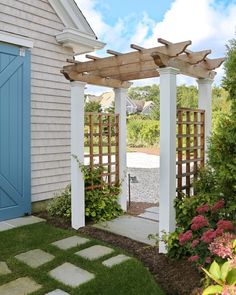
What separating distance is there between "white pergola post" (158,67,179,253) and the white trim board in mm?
2555

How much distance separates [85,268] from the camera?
3039 millimetres

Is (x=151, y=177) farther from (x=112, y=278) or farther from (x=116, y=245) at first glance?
(x=112, y=278)

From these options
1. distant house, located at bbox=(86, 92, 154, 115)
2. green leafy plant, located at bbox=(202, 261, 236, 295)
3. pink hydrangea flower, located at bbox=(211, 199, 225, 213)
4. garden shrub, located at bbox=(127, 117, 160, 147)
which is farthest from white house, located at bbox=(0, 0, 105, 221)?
distant house, located at bbox=(86, 92, 154, 115)

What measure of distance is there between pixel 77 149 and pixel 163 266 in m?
1.98

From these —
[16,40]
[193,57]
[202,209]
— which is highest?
[16,40]

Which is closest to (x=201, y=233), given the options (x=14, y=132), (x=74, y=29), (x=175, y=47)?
(x=175, y=47)

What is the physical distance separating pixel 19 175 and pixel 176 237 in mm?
2757

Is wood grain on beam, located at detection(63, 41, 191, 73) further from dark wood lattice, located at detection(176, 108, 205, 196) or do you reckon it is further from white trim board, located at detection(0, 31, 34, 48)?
white trim board, located at detection(0, 31, 34, 48)

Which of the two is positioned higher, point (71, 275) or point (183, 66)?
point (183, 66)

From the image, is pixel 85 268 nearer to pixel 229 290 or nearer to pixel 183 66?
pixel 229 290

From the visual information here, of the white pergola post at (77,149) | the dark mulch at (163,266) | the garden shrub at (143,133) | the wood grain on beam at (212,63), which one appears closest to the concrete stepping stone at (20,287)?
the dark mulch at (163,266)

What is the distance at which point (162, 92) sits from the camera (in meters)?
3.29

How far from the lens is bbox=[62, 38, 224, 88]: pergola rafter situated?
126 inches

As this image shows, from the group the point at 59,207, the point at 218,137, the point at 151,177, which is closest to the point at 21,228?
the point at 59,207
